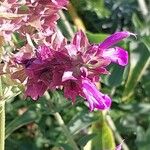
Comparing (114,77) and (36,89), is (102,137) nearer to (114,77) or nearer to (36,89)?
(114,77)

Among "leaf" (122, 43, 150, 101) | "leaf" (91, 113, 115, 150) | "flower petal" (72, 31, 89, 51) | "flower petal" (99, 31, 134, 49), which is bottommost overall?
"leaf" (91, 113, 115, 150)

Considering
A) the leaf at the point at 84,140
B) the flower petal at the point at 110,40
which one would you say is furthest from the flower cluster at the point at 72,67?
the leaf at the point at 84,140

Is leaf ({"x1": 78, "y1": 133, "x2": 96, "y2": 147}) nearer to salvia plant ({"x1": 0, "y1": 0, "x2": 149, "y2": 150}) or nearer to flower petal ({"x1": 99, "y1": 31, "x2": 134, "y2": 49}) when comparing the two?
salvia plant ({"x1": 0, "y1": 0, "x2": 149, "y2": 150})

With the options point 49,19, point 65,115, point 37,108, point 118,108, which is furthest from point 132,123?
point 49,19

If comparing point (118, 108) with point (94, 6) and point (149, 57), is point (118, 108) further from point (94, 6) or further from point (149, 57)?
point (94, 6)

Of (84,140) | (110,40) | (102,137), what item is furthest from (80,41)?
(102,137)

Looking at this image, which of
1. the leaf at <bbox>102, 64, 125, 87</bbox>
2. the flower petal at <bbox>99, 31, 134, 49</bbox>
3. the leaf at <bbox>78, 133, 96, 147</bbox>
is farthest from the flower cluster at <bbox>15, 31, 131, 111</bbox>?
the leaf at <bbox>102, 64, 125, 87</bbox>
